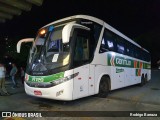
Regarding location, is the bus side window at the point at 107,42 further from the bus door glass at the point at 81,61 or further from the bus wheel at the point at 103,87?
the bus wheel at the point at 103,87

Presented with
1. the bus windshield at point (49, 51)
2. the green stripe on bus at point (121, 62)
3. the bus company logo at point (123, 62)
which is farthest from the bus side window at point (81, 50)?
the bus company logo at point (123, 62)

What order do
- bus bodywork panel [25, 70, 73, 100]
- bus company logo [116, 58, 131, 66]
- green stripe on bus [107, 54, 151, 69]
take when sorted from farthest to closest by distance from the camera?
bus company logo [116, 58, 131, 66] → green stripe on bus [107, 54, 151, 69] → bus bodywork panel [25, 70, 73, 100]

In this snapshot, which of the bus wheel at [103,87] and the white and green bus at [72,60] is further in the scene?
the bus wheel at [103,87]

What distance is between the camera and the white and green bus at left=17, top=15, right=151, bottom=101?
24.4ft

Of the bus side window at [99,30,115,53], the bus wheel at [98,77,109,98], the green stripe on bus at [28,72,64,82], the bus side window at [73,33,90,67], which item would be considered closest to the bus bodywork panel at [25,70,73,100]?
the green stripe on bus at [28,72,64,82]

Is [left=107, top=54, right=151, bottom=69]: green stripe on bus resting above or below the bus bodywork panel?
above

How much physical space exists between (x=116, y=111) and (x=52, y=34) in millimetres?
3716

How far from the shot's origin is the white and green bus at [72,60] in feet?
24.4

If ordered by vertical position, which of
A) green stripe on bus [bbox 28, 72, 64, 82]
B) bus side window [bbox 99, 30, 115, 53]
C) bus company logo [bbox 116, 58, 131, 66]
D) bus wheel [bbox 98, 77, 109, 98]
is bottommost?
bus wheel [bbox 98, 77, 109, 98]

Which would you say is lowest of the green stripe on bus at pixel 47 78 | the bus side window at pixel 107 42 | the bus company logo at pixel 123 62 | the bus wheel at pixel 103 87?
the bus wheel at pixel 103 87

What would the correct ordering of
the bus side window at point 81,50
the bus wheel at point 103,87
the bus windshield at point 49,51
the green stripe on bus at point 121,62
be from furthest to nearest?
the green stripe on bus at point 121,62 → the bus wheel at point 103,87 → the bus side window at point 81,50 → the bus windshield at point 49,51

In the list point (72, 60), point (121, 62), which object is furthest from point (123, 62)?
point (72, 60)

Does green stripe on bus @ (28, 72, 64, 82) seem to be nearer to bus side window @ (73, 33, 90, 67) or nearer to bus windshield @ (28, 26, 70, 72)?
bus windshield @ (28, 26, 70, 72)

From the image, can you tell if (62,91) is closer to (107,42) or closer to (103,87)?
(103,87)
